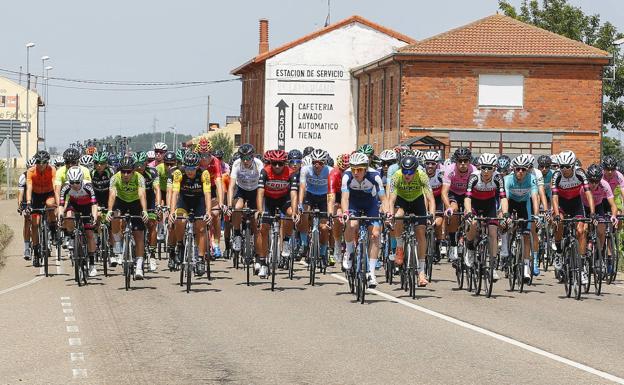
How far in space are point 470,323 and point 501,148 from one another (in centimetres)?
4545

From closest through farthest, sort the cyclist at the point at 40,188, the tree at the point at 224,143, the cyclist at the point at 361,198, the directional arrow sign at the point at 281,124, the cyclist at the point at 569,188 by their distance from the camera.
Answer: the cyclist at the point at 361,198 → the cyclist at the point at 569,188 → the cyclist at the point at 40,188 → the directional arrow sign at the point at 281,124 → the tree at the point at 224,143

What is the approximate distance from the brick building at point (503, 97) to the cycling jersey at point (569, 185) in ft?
130

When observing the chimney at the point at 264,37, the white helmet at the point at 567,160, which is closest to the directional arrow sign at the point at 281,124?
the chimney at the point at 264,37

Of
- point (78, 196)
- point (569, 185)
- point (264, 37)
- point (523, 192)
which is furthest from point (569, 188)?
point (264, 37)

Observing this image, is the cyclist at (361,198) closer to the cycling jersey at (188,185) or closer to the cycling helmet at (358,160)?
the cycling helmet at (358,160)

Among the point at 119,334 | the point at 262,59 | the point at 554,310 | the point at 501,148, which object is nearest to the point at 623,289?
the point at 554,310

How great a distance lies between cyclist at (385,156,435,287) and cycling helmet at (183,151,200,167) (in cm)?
292

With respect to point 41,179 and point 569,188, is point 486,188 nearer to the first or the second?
point 569,188

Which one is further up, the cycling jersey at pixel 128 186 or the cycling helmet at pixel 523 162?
the cycling helmet at pixel 523 162

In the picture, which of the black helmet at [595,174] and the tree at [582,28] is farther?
the tree at [582,28]

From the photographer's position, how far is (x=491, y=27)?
208 feet

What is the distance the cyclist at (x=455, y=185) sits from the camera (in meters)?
18.9

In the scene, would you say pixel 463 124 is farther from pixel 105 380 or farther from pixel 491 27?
pixel 105 380

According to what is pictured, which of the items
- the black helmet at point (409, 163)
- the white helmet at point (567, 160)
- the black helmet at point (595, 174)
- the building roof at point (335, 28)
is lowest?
the black helmet at point (595, 174)
